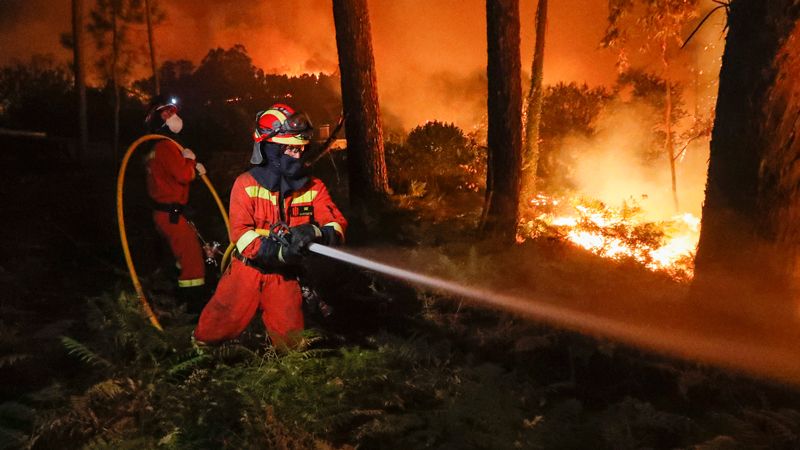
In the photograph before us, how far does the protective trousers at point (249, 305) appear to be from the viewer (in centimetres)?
420

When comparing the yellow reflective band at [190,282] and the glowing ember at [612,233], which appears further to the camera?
the glowing ember at [612,233]

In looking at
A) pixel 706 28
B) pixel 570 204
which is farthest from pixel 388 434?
pixel 706 28

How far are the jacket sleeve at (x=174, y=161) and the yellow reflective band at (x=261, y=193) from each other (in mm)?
2202

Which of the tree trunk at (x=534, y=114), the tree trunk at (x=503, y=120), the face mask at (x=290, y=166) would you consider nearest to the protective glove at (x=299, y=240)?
the face mask at (x=290, y=166)

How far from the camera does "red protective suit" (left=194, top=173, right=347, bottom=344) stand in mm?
4043

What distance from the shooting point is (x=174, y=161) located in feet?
18.9

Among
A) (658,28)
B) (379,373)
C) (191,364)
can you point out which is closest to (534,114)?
(658,28)

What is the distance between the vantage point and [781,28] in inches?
158

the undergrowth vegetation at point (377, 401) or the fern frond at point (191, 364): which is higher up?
the fern frond at point (191, 364)

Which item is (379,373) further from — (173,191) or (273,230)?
(173,191)

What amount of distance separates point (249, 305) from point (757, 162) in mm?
4410

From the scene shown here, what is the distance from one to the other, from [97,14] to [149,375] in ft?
93.2

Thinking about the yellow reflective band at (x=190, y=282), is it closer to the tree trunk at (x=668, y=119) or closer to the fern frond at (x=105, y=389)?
the fern frond at (x=105, y=389)

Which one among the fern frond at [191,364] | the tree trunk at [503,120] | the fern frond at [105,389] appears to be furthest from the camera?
the tree trunk at [503,120]
